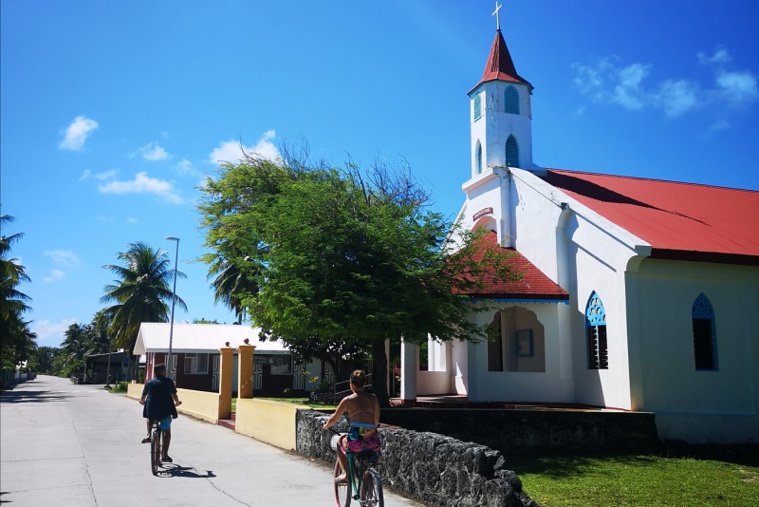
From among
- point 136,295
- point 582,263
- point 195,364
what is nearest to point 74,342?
point 136,295

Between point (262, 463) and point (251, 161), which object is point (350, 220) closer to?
point (262, 463)

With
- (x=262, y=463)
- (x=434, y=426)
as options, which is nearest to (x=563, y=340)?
(x=434, y=426)

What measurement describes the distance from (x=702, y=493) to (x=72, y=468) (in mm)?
10321

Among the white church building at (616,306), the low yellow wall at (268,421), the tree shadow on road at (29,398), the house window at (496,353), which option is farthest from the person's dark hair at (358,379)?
the tree shadow on road at (29,398)

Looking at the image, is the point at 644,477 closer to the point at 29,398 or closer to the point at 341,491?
the point at 341,491

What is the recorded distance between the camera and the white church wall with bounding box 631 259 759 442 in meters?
15.0

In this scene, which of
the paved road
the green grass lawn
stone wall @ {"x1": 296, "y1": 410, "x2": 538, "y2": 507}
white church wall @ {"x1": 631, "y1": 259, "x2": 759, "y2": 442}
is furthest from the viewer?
white church wall @ {"x1": 631, "y1": 259, "x2": 759, "y2": 442}

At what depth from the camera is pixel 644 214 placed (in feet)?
59.4

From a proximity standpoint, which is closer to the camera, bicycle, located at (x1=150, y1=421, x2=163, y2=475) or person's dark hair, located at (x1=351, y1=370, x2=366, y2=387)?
person's dark hair, located at (x1=351, y1=370, x2=366, y2=387)

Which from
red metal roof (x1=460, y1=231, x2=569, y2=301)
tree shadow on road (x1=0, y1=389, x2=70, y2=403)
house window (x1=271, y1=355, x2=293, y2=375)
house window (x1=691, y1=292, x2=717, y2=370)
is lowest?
tree shadow on road (x1=0, y1=389, x2=70, y2=403)

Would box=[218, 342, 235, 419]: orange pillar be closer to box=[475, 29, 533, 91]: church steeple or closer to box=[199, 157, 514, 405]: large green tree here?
box=[199, 157, 514, 405]: large green tree

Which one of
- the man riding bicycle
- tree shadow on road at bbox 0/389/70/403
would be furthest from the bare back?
tree shadow on road at bbox 0/389/70/403

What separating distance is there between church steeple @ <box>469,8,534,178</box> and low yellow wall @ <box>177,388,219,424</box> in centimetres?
1159

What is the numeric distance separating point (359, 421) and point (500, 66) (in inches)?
673
